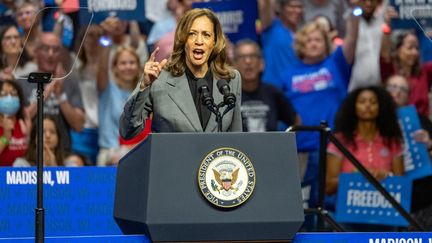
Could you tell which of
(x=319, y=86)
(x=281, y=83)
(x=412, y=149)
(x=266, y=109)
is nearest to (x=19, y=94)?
(x=266, y=109)

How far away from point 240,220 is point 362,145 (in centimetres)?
495

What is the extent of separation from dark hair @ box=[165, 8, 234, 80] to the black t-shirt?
4.27m

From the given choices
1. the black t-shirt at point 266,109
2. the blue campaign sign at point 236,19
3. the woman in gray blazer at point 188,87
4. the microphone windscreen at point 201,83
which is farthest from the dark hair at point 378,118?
the microphone windscreen at point 201,83

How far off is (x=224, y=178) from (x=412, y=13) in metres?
4.97

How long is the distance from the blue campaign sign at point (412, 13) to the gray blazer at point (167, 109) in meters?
3.61

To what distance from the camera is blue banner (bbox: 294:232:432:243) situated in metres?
4.29

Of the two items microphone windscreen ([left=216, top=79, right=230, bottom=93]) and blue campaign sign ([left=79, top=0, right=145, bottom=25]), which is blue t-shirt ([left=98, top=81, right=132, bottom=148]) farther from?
microphone windscreen ([left=216, top=79, right=230, bottom=93])

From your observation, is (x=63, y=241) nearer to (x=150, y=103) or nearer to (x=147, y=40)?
(x=150, y=103)

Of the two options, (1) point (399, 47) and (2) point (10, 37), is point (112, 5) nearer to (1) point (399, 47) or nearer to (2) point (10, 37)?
(2) point (10, 37)

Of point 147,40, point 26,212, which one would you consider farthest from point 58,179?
point 147,40

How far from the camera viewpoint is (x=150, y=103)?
4672 mm

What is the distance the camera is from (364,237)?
172 inches

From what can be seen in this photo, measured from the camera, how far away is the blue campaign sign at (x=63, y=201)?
22.6 ft

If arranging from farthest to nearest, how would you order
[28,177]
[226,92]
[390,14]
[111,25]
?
[390,14]
[111,25]
[28,177]
[226,92]
